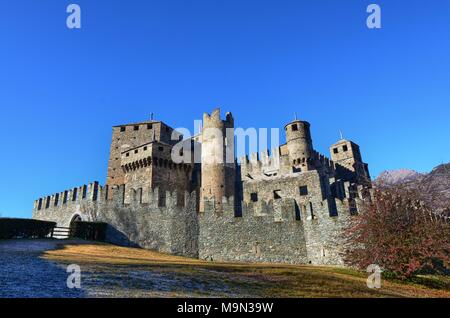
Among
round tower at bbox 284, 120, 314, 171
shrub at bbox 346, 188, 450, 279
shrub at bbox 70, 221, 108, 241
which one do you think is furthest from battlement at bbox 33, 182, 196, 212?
round tower at bbox 284, 120, 314, 171

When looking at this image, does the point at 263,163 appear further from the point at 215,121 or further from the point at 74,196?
the point at 74,196

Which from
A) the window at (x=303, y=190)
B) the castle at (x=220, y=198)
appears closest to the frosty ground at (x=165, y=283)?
the castle at (x=220, y=198)

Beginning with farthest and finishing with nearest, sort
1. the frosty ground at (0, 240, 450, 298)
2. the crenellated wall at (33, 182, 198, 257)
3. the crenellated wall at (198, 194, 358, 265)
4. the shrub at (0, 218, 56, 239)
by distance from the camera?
the crenellated wall at (33, 182, 198, 257), the shrub at (0, 218, 56, 239), the crenellated wall at (198, 194, 358, 265), the frosty ground at (0, 240, 450, 298)

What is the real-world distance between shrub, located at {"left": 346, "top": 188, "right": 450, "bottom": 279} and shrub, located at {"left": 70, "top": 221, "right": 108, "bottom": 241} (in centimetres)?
1910

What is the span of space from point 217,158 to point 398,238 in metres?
21.6

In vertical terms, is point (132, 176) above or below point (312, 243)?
above

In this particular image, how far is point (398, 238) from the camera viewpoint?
16.4 metres

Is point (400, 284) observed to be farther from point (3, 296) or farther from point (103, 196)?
point (103, 196)

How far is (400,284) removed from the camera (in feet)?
50.1

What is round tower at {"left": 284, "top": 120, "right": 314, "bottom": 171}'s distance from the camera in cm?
3950

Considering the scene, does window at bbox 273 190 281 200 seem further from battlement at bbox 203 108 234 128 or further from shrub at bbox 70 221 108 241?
shrub at bbox 70 221 108 241

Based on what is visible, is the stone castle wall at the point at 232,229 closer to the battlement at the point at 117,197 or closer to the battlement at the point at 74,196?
the battlement at the point at 117,197
